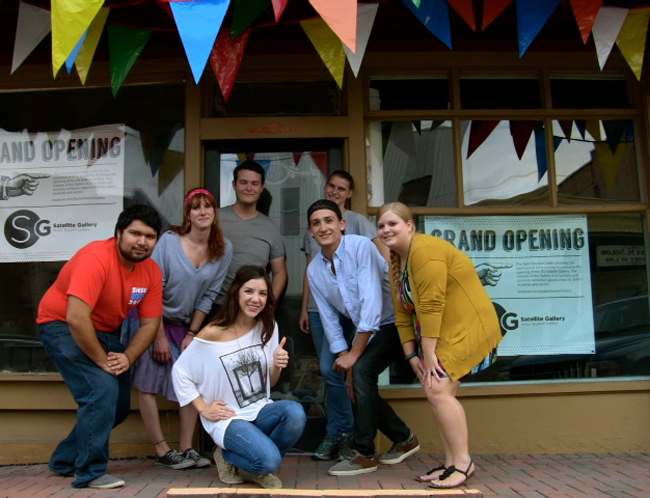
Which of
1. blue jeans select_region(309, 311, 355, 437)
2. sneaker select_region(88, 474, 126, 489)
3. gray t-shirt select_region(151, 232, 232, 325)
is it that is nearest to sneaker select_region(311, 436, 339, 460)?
blue jeans select_region(309, 311, 355, 437)

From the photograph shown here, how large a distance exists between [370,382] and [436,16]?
2.47m

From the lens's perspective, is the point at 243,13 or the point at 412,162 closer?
the point at 243,13

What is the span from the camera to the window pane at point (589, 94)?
5680 mm

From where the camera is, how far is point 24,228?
558cm

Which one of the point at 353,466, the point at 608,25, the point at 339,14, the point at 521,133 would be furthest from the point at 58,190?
the point at 608,25

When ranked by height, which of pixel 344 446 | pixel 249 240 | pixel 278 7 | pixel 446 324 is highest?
pixel 278 7

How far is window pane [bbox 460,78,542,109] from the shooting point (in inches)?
223

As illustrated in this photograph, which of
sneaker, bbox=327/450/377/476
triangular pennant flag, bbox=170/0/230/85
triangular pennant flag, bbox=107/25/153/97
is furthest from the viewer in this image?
triangular pennant flag, bbox=107/25/153/97

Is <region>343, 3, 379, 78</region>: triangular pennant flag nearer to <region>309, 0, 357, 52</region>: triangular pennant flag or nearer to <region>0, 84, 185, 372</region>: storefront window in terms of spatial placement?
<region>309, 0, 357, 52</region>: triangular pennant flag

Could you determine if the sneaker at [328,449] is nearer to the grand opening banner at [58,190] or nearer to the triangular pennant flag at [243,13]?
the grand opening banner at [58,190]

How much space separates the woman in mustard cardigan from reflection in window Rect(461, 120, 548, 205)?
5.44 ft

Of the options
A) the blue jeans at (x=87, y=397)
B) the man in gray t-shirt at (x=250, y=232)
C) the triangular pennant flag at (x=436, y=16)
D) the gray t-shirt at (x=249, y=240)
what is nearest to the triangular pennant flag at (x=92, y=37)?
the man in gray t-shirt at (x=250, y=232)

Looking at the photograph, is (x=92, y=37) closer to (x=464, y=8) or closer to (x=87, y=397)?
(x=87, y=397)

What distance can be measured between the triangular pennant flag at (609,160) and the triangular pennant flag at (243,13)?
2930 millimetres
